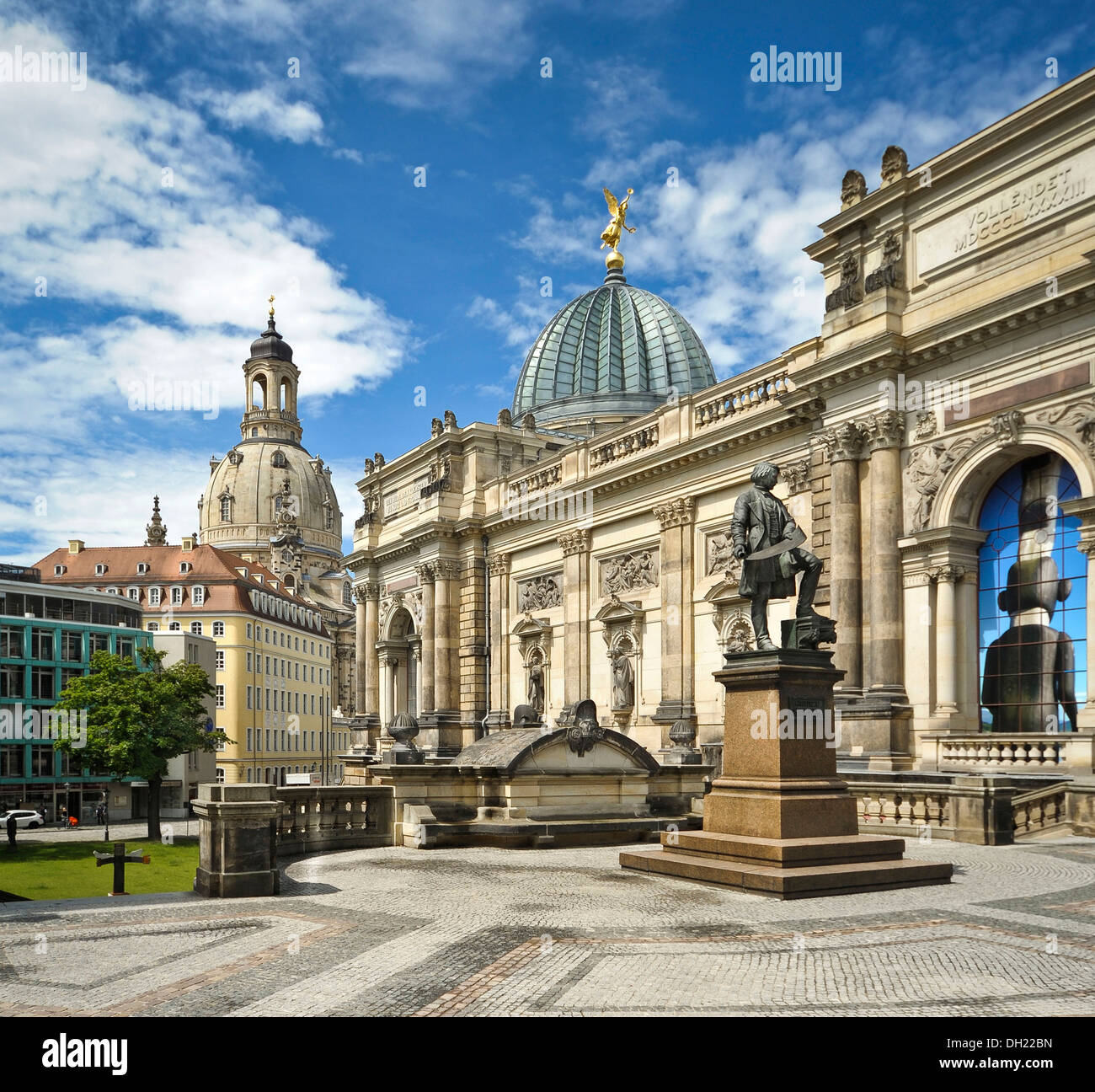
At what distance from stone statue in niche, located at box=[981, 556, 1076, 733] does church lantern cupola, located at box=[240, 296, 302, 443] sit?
469ft

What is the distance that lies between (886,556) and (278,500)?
131409 mm

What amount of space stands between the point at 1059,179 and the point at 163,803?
6266 cm

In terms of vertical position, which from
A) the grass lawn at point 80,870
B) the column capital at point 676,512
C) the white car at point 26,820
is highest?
the column capital at point 676,512

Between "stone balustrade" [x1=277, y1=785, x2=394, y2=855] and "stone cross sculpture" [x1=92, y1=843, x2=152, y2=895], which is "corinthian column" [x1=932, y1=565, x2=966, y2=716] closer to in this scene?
"stone balustrade" [x1=277, y1=785, x2=394, y2=855]

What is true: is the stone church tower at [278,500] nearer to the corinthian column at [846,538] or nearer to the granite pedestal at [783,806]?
the corinthian column at [846,538]

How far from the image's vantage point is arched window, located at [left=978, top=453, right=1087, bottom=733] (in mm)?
23594

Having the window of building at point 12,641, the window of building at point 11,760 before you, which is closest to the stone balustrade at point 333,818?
the window of building at point 11,760

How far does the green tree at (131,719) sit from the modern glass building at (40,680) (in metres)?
5.98

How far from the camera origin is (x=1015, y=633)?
2497 centimetres

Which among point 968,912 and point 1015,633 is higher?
point 1015,633

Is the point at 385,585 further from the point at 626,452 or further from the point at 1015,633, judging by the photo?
the point at 1015,633

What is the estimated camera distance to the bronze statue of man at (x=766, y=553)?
16109mm

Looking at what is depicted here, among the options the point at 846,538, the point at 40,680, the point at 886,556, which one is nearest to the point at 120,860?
the point at 886,556
